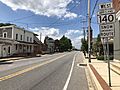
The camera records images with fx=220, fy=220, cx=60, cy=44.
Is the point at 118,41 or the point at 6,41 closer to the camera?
the point at 118,41

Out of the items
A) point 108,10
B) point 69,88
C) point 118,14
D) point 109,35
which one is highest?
point 118,14

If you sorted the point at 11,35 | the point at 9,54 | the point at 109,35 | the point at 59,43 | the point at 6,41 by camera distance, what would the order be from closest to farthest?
the point at 109,35 < the point at 6,41 < the point at 9,54 < the point at 11,35 < the point at 59,43

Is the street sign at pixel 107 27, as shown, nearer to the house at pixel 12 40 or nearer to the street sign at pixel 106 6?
the street sign at pixel 106 6

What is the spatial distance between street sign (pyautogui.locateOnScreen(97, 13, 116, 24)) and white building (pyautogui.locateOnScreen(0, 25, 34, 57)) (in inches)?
1357

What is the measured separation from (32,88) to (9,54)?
39.3 metres

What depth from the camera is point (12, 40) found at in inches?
1911

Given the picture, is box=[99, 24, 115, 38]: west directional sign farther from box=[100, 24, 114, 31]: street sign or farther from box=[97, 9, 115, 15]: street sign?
box=[97, 9, 115, 15]: street sign

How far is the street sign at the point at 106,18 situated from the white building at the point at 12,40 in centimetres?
3446

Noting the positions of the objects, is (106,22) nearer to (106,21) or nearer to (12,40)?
(106,21)

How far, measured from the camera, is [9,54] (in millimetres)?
48344

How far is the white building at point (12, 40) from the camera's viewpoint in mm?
44938

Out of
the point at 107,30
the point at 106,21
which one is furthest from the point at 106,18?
the point at 107,30

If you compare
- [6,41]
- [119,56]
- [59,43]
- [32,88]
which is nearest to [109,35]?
[32,88]

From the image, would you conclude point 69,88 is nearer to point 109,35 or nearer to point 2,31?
point 109,35
